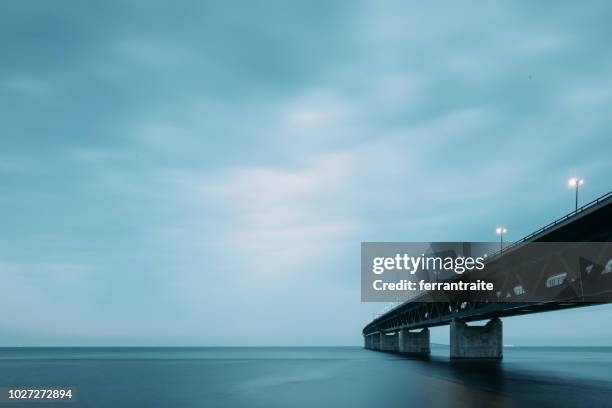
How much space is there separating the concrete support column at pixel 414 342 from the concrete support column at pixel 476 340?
5134cm

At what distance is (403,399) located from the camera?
3916cm

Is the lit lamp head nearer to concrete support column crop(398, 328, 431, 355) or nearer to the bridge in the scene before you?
the bridge

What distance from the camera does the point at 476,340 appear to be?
270 ft

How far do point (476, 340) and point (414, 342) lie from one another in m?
55.9

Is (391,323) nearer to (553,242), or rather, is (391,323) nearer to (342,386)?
(342,386)

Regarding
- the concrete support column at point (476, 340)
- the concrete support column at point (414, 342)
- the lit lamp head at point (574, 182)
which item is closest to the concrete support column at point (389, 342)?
the concrete support column at point (414, 342)

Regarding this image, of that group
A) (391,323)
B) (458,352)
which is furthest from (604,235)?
(391,323)

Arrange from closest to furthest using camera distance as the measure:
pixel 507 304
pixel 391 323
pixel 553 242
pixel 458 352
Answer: pixel 553 242 → pixel 507 304 → pixel 458 352 → pixel 391 323

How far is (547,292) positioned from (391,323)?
10923cm

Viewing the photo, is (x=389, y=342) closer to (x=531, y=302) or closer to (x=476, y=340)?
(x=476, y=340)

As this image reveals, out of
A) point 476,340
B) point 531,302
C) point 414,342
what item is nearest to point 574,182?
point 531,302

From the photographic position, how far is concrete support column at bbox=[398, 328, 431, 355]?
134750 millimetres

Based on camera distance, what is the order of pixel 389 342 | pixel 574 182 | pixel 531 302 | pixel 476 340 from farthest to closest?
pixel 389 342, pixel 476 340, pixel 531 302, pixel 574 182

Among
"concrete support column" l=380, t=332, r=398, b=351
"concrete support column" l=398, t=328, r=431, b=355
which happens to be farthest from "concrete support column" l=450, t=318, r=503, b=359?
"concrete support column" l=380, t=332, r=398, b=351
